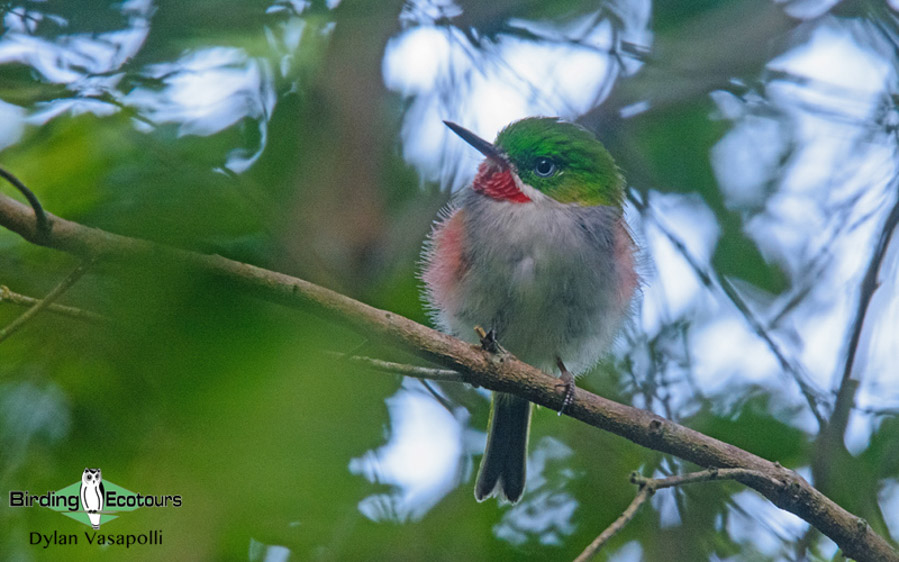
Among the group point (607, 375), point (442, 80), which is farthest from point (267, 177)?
point (607, 375)

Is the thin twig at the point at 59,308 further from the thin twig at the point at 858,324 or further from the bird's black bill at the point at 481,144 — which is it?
the thin twig at the point at 858,324

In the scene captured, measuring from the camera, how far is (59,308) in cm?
158

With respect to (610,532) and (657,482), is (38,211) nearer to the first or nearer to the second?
(610,532)

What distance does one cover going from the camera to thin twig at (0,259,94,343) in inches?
61.9

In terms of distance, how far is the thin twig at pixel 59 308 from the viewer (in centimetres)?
Result: 143

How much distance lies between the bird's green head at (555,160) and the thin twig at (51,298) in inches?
92.5

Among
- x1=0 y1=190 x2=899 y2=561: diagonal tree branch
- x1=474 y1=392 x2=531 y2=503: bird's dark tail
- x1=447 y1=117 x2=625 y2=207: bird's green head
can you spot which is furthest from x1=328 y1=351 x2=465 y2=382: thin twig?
x1=447 y1=117 x2=625 y2=207: bird's green head

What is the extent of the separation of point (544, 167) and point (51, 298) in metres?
2.54

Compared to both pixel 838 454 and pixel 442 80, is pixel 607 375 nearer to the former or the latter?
pixel 838 454

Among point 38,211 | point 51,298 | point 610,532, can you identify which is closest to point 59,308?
point 51,298

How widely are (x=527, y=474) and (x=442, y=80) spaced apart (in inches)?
79.1

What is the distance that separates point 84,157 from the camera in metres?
2.22

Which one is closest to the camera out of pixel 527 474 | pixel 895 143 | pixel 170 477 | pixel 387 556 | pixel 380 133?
pixel 170 477

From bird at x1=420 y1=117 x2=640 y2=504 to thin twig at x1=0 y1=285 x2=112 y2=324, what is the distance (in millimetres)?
1866
